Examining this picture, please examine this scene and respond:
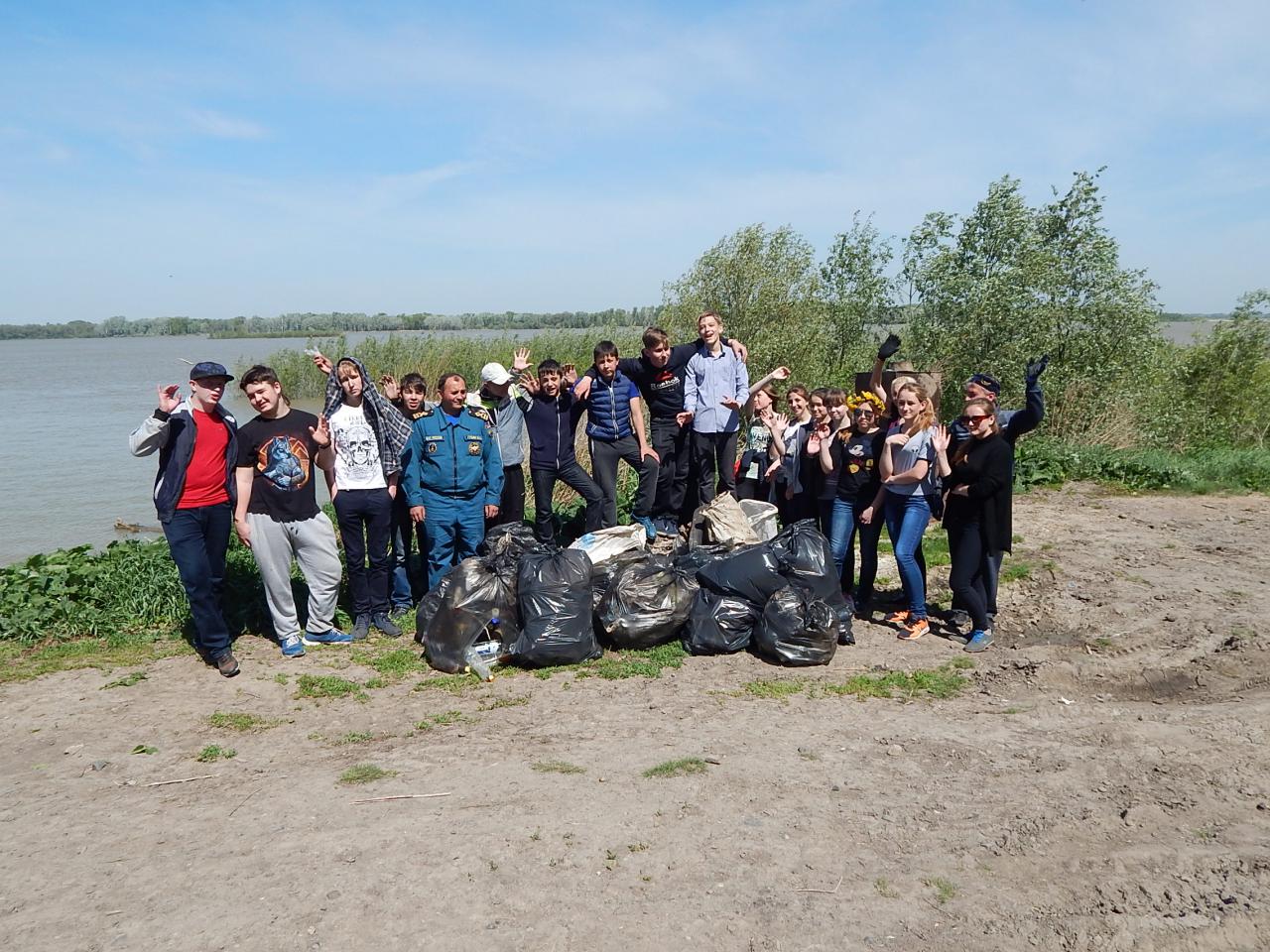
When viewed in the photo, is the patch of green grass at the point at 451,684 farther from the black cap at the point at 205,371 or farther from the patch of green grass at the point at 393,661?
the black cap at the point at 205,371

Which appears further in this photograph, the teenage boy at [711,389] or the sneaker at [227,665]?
the teenage boy at [711,389]

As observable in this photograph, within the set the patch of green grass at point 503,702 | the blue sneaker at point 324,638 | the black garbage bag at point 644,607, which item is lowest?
the patch of green grass at point 503,702

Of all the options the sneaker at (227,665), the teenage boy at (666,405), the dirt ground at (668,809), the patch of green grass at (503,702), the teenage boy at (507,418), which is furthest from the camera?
the teenage boy at (666,405)

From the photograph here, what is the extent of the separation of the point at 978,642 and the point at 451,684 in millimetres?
3452

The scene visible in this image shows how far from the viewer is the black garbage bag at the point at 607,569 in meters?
5.71

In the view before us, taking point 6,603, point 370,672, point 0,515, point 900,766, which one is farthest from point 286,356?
point 900,766

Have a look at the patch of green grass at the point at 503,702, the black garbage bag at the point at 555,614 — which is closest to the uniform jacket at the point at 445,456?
the black garbage bag at the point at 555,614

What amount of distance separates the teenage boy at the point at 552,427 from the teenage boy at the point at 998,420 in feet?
9.13

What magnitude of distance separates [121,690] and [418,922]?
3.34 m

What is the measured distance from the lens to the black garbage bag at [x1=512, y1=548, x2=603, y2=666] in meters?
5.39

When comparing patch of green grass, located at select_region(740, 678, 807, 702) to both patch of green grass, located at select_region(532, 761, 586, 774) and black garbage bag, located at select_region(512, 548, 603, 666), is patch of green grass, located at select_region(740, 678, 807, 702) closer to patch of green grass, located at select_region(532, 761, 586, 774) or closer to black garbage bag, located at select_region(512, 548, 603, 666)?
black garbage bag, located at select_region(512, 548, 603, 666)

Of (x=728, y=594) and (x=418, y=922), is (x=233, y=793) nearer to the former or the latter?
(x=418, y=922)

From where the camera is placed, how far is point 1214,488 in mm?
10016

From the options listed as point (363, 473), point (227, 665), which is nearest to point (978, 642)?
point (363, 473)
